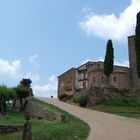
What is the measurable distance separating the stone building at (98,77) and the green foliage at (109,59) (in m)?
2.47

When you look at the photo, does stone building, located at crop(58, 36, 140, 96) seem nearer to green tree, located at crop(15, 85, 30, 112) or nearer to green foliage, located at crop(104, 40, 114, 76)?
green foliage, located at crop(104, 40, 114, 76)

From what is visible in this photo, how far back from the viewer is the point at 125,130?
72.5ft

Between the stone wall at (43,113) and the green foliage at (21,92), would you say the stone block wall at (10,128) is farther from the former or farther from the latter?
the green foliage at (21,92)

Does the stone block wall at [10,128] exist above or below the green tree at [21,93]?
below

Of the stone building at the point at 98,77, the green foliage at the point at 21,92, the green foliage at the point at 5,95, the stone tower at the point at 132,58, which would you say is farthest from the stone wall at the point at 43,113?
the stone tower at the point at 132,58

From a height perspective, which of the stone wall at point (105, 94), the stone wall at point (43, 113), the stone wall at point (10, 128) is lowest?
the stone wall at point (10, 128)

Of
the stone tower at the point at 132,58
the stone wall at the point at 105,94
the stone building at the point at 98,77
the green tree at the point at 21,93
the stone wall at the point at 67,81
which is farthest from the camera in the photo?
the stone wall at the point at 67,81

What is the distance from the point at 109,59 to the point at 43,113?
16.4 metres

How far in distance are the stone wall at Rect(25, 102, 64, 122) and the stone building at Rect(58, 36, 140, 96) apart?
10.8m

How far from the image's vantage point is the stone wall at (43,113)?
33.2 m

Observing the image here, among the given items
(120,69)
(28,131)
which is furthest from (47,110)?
(120,69)

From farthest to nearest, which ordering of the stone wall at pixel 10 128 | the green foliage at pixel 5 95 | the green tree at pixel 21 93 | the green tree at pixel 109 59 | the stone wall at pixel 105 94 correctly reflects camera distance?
1. the green tree at pixel 109 59
2. the green tree at pixel 21 93
3. the green foliage at pixel 5 95
4. the stone wall at pixel 105 94
5. the stone wall at pixel 10 128

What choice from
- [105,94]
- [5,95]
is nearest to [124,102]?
[105,94]

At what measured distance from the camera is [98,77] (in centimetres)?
7031
